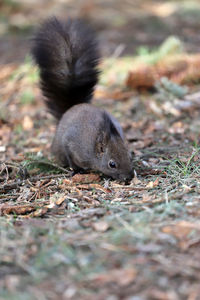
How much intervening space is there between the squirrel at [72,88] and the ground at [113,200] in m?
0.28

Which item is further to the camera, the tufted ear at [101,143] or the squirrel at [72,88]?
the squirrel at [72,88]

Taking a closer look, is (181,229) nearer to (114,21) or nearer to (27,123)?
(27,123)

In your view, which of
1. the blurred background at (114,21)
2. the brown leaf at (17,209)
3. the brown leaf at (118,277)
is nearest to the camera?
the brown leaf at (118,277)

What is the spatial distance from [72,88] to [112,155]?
4.82 feet

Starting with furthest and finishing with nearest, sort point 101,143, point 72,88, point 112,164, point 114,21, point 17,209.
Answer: point 114,21
point 72,88
point 101,143
point 112,164
point 17,209

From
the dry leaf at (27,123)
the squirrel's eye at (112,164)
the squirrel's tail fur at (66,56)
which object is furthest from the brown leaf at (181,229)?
the dry leaf at (27,123)

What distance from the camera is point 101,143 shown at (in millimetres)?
4539

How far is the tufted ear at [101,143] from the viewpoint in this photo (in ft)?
14.6

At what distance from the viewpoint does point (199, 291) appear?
6.98 feet

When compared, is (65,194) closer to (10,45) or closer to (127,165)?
(127,165)

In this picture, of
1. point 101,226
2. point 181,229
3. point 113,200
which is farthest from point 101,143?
point 181,229

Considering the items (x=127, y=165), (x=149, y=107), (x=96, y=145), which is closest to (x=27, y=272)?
(x=127, y=165)

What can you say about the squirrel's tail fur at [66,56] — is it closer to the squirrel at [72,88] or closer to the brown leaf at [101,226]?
the squirrel at [72,88]

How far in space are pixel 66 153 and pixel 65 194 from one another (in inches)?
48.3
